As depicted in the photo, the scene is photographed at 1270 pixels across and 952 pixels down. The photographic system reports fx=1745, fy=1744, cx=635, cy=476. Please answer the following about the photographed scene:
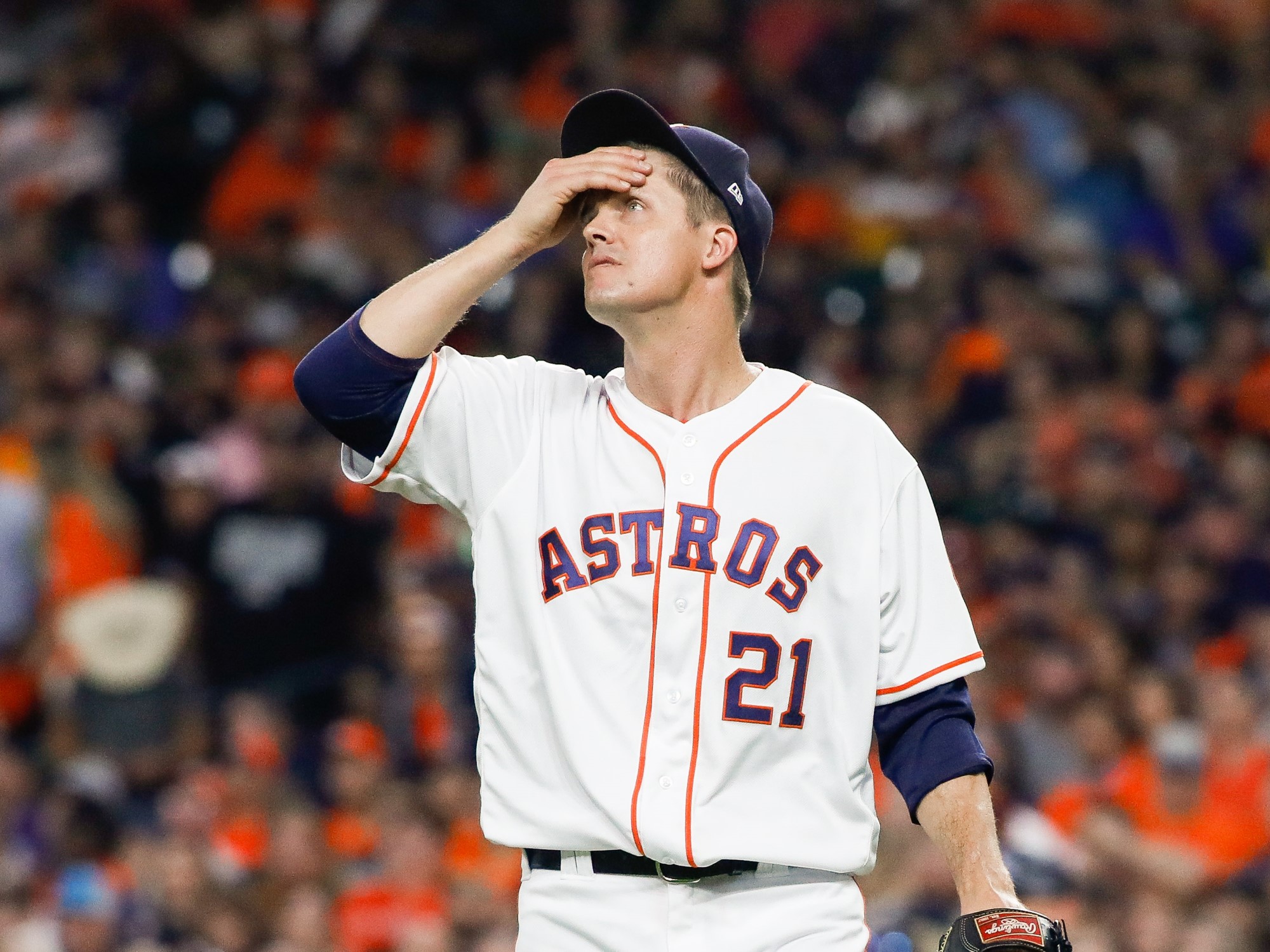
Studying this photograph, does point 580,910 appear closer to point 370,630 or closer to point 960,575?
point 370,630

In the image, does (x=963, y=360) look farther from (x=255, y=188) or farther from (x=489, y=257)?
(x=489, y=257)

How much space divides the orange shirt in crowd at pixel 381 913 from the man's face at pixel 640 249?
3.51 metres

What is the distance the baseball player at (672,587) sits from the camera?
2.70 metres

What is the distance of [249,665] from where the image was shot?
684 centimetres

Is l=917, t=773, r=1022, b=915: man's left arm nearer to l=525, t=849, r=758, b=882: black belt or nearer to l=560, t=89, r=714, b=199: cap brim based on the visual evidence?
l=525, t=849, r=758, b=882: black belt

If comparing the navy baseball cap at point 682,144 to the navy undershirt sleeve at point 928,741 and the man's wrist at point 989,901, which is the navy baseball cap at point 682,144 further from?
the man's wrist at point 989,901

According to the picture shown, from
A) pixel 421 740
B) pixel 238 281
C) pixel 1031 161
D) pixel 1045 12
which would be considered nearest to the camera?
pixel 421 740

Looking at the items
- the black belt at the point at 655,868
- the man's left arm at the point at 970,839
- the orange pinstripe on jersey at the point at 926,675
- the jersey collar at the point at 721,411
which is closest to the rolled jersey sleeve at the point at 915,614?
the orange pinstripe on jersey at the point at 926,675

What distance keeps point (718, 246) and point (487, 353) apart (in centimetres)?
496

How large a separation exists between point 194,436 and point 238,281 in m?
1.06

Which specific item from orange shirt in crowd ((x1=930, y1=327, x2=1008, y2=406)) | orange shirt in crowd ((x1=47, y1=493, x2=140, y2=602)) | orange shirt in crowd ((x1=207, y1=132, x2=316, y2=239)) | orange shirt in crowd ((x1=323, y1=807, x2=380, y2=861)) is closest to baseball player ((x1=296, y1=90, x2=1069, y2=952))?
orange shirt in crowd ((x1=323, y1=807, x2=380, y2=861))

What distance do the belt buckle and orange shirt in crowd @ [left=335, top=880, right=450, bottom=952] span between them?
3396mm

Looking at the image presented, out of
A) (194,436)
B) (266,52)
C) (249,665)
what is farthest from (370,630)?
(266,52)

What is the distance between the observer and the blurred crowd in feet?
20.2
